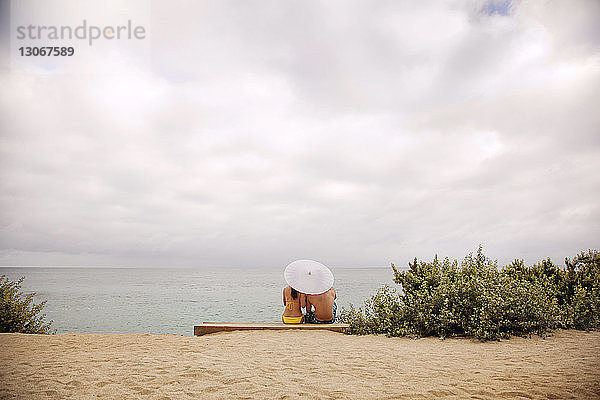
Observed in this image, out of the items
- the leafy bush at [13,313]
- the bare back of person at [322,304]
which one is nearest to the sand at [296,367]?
the leafy bush at [13,313]

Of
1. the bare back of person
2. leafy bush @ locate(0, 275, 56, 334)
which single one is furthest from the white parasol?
leafy bush @ locate(0, 275, 56, 334)

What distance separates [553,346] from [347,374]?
447 cm

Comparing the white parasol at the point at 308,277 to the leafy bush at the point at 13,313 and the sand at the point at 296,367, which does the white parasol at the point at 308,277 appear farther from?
the leafy bush at the point at 13,313

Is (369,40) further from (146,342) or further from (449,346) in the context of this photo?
(146,342)

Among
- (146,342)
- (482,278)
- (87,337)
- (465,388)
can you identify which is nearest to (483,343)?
(482,278)

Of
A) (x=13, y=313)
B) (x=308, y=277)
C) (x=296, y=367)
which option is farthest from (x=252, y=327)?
(x=13, y=313)

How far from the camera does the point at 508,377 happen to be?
5184 millimetres

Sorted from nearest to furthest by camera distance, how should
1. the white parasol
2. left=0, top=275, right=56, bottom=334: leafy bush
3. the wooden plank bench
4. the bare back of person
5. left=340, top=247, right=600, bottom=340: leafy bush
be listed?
left=340, top=247, right=600, bottom=340: leafy bush, left=0, top=275, right=56, bottom=334: leafy bush, the wooden plank bench, the white parasol, the bare back of person

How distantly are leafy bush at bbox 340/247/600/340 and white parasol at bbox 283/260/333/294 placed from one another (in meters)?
1.15

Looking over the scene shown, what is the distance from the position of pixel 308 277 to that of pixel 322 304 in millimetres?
974

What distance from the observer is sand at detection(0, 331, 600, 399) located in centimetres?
465

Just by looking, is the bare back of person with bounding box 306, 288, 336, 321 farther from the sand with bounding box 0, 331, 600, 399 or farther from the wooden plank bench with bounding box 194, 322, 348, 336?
the sand with bounding box 0, 331, 600, 399

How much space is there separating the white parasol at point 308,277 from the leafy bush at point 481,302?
115 cm

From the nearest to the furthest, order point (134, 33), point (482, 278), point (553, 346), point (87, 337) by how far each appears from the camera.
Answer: point (134, 33) < point (553, 346) < point (87, 337) < point (482, 278)
